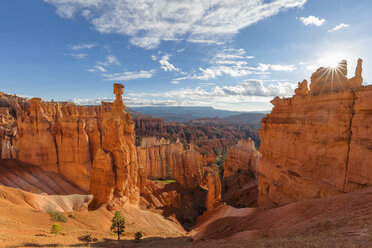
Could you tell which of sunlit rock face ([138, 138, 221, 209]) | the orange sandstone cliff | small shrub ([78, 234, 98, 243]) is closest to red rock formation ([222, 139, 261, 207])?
sunlit rock face ([138, 138, 221, 209])

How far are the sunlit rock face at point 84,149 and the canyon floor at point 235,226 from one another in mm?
2936

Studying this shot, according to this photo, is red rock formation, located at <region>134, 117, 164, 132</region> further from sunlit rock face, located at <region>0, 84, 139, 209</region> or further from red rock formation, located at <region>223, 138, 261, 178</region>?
sunlit rock face, located at <region>0, 84, 139, 209</region>

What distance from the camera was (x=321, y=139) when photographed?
12344 mm

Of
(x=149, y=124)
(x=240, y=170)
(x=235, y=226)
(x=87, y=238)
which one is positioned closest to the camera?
(x=87, y=238)

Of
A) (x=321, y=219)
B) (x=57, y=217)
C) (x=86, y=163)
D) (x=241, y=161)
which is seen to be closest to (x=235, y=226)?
(x=321, y=219)

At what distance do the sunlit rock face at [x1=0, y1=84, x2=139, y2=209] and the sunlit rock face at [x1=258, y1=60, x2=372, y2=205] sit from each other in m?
14.8

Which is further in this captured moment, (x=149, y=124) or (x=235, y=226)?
(x=149, y=124)

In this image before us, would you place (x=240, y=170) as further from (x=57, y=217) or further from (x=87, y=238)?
(x=87, y=238)

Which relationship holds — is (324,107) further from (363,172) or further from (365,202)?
(365,202)

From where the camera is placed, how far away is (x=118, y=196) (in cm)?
1959

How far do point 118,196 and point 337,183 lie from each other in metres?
18.5

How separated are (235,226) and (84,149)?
24.0m

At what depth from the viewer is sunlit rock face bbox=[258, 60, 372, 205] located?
34.6 feet

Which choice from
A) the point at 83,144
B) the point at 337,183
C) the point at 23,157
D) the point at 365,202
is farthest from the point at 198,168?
the point at 365,202
